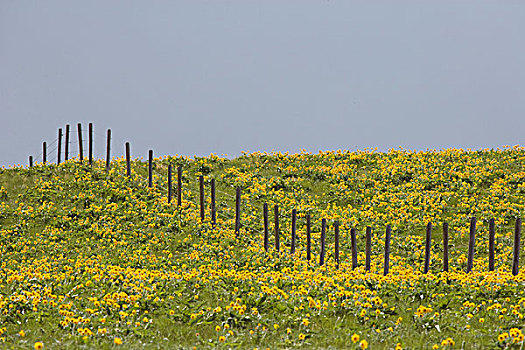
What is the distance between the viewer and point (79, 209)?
28.1 metres

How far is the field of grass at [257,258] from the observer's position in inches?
419

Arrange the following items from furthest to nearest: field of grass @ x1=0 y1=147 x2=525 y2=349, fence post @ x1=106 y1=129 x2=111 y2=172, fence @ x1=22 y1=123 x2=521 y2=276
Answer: fence post @ x1=106 y1=129 x2=111 y2=172 → fence @ x1=22 y1=123 x2=521 y2=276 → field of grass @ x1=0 y1=147 x2=525 y2=349

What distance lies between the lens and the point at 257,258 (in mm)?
20984

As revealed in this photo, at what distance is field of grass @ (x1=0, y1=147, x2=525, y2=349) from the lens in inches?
419

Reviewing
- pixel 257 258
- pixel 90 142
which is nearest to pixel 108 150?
pixel 90 142

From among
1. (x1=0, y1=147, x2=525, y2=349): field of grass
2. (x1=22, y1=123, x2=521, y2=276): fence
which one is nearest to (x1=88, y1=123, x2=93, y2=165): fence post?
(x1=22, y1=123, x2=521, y2=276): fence

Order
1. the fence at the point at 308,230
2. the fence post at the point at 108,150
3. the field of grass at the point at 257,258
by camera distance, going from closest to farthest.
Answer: the field of grass at the point at 257,258 < the fence at the point at 308,230 < the fence post at the point at 108,150

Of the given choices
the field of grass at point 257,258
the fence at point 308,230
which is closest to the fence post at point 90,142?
the fence at point 308,230

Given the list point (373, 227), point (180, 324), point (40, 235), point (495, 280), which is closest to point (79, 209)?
point (40, 235)

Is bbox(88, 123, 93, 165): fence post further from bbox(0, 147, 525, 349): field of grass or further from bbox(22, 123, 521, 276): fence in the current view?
bbox(0, 147, 525, 349): field of grass

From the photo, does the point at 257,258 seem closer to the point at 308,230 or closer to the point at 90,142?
the point at 308,230

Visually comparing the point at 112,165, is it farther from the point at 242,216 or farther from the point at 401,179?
the point at 401,179

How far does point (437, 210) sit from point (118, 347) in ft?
76.6

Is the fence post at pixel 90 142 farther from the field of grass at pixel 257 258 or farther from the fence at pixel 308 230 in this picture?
the field of grass at pixel 257 258
